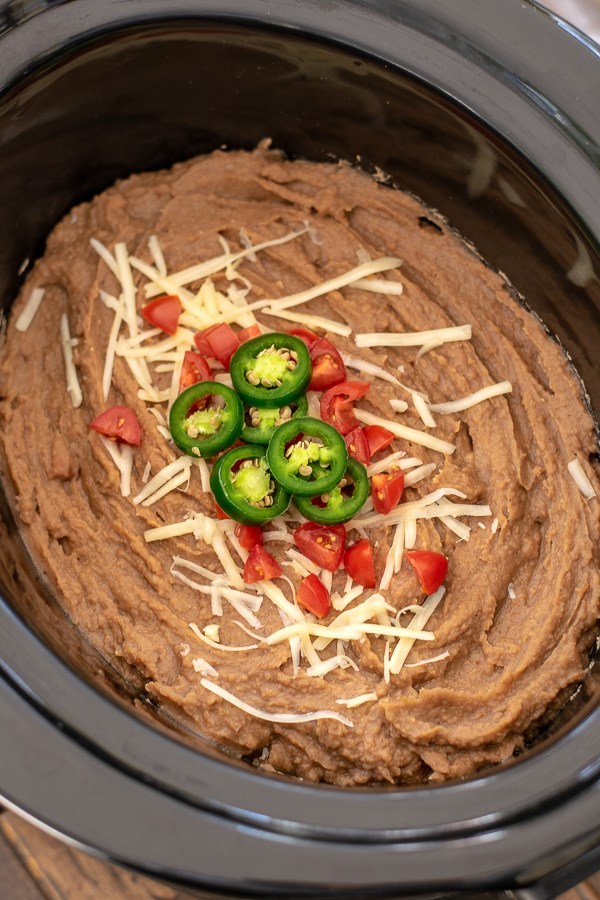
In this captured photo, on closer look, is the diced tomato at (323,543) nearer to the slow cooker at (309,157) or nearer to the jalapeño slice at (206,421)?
the jalapeño slice at (206,421)

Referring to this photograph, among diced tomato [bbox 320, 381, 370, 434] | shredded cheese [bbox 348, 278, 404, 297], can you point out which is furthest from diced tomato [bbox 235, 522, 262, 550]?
shredded cheese [bbox 348, 278, 404, 297]

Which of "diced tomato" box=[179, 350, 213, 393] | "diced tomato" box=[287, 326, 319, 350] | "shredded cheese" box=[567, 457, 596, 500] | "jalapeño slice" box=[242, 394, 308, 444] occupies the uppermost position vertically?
"diced tomato" box=[179, 350, 213, 393]

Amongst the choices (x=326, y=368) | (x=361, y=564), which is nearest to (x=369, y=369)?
(x=326, y=368)

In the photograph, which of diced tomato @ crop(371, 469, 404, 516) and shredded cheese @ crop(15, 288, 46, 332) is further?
shredded cheese @ crop(15, 288, 46, 332)

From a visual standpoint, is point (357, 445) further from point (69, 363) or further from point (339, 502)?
point (69, 363)

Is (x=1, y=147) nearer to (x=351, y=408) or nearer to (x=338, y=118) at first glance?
(x=338, y=118)

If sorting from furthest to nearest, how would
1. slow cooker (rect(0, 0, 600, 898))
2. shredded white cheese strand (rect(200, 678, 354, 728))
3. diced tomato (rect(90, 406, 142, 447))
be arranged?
diced tomato (rect(90, 406, 142, 447)) < shredded white cheese strand (rect(200, 678, 354, 728)) < slow cooker (rect(0, 0, 600, 898))

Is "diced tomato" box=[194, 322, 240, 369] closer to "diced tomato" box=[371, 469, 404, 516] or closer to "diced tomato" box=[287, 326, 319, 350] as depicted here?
"diced tomato" box=[287, 326, 319, 350]
